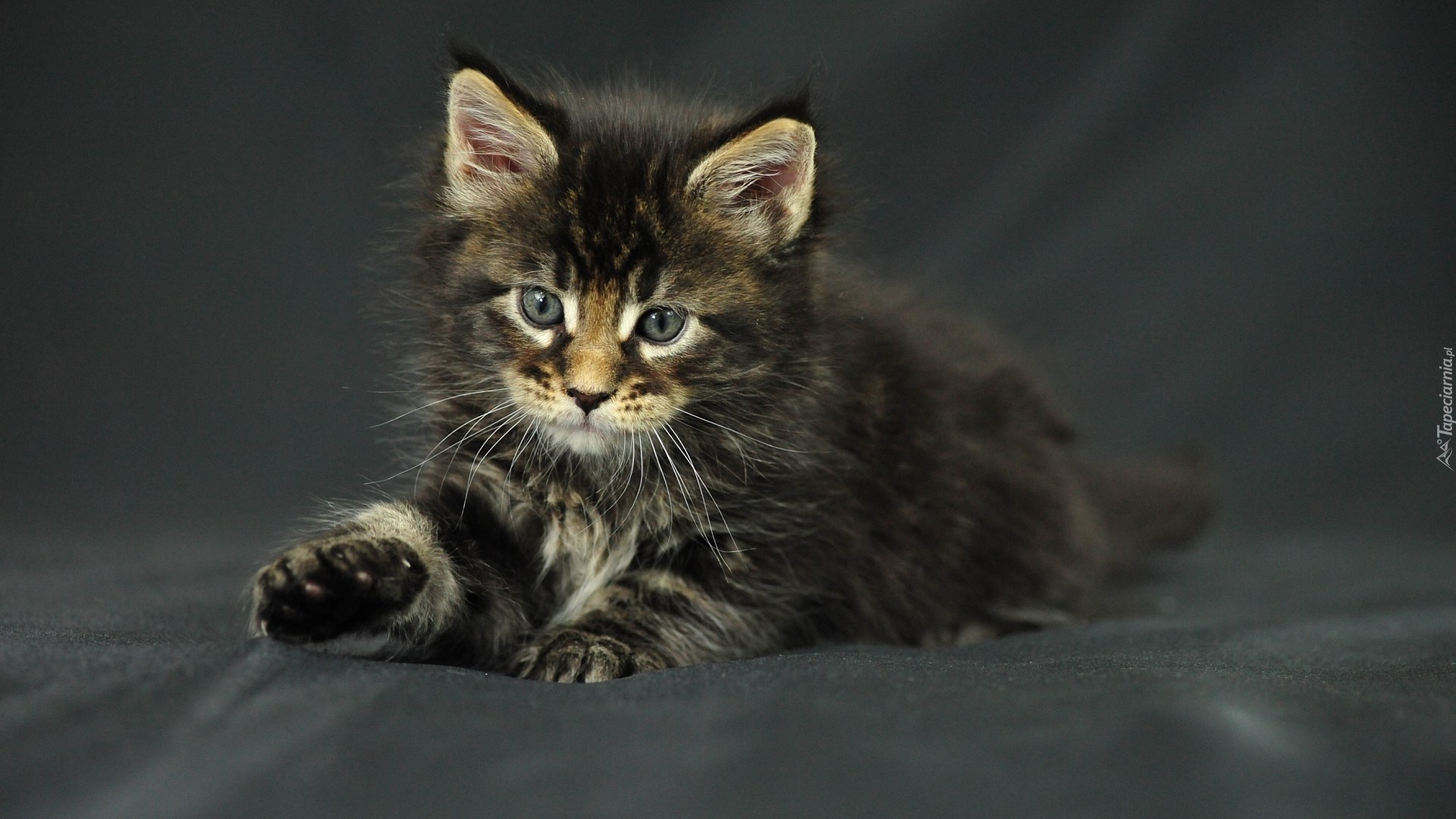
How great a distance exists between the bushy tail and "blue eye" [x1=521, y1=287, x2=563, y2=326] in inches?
68.4

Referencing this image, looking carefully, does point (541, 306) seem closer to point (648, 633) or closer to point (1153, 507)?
point (648, 633)

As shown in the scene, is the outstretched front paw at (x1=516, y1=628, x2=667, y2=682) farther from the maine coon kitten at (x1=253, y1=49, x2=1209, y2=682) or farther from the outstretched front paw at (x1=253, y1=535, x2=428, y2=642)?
Result: the outstretched front paw at (x1=253, y1=535, x2=428, y2=642)

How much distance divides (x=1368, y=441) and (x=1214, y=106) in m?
1.11

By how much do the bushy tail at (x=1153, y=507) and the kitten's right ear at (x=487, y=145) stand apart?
180 centimetres

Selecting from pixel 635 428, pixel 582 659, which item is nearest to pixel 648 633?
pixel 582 659

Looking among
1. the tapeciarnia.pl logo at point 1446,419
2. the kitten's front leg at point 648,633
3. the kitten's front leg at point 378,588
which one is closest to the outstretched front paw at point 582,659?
the kitten's front leg at point 648,633

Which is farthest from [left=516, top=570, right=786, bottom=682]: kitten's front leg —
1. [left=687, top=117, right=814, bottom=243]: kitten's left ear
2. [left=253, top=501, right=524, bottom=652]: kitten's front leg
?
[left=687, top=117, right=814, bottom=243]: kitten's left ear

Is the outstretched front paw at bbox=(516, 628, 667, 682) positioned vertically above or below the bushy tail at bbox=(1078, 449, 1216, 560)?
below

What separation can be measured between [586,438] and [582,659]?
0.36m

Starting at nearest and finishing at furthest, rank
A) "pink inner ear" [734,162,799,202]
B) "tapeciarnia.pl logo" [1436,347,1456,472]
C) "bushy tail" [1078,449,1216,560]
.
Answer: "pink inner ear" [734,162,799,202] < "tapeciarnia.pl logo" [1436,347,1456,472] < "bushy tail" [1078,449,1216,560]

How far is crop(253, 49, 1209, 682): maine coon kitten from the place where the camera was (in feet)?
6.34

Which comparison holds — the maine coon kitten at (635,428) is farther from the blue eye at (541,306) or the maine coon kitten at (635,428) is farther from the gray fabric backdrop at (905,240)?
the gray fabric backdrop at (905,240)

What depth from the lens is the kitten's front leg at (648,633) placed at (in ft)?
6.09

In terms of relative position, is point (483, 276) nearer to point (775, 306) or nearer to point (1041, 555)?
point (775, 306)
